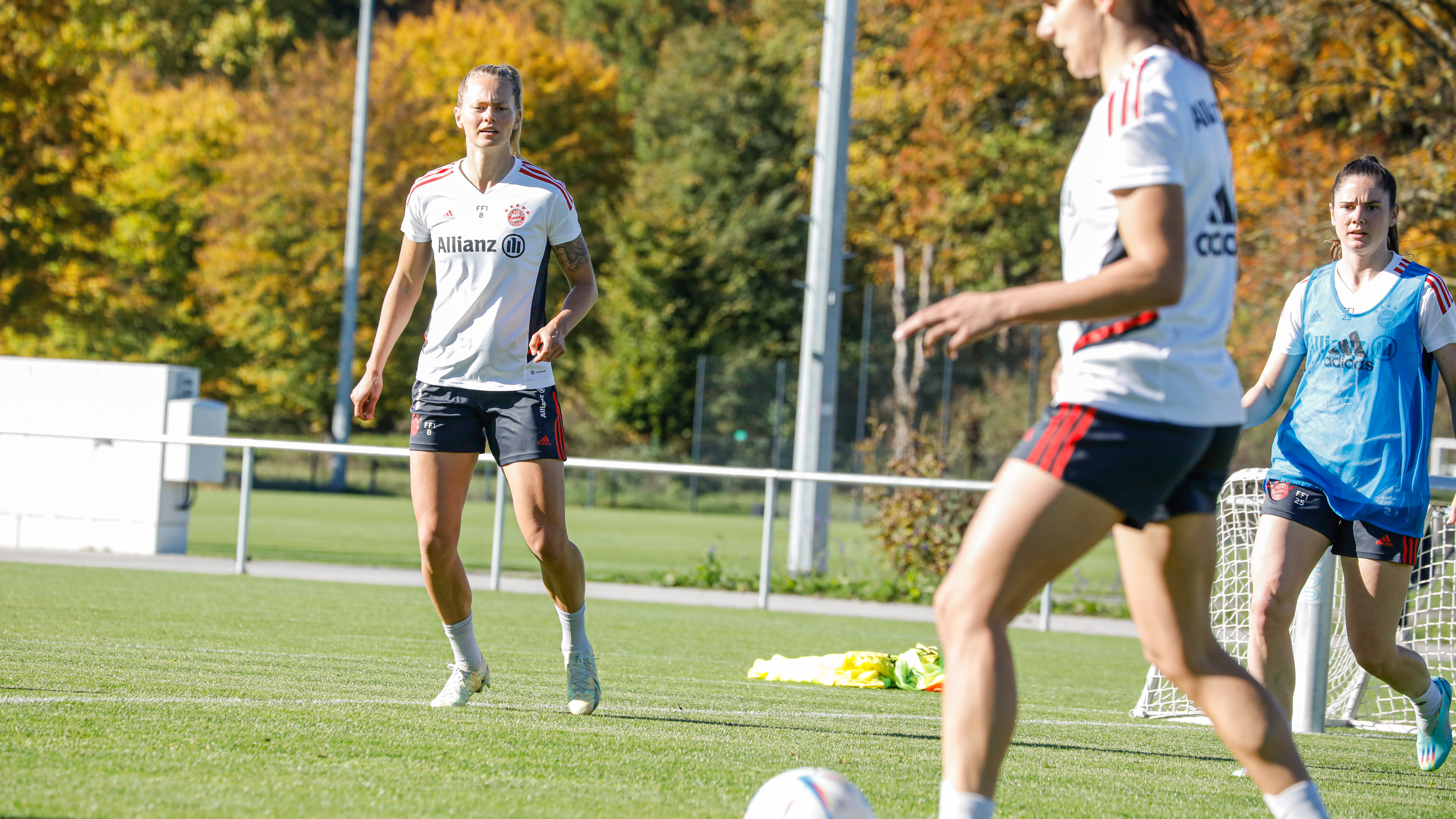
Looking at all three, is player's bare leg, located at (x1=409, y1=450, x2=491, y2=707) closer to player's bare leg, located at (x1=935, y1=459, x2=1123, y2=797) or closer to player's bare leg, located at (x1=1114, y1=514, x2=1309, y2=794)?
player's bare leg, located at (x1=935, y1=459, x2=1123, y2=797)

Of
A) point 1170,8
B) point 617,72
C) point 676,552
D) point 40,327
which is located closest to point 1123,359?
point 1170,8

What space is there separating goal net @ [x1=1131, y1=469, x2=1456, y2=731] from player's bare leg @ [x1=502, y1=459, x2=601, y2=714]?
2.82 metres

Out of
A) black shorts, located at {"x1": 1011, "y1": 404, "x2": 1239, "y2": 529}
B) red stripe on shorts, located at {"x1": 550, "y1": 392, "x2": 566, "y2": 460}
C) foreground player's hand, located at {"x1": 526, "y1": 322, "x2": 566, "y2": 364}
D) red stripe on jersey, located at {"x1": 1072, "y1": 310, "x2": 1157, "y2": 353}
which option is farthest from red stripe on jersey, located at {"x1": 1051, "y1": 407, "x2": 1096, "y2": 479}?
red stripe on shorts, located at {"x1": 550, "y1": 392, "x2": 566, "y2": 460}

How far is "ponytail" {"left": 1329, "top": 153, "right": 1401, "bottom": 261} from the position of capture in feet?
16.0

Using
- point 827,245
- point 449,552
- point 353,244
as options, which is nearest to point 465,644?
point 449,552

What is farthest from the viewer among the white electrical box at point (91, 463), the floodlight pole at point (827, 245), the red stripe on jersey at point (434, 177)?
the floodlight pole at point (827, 245)

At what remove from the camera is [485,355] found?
16.4 feet

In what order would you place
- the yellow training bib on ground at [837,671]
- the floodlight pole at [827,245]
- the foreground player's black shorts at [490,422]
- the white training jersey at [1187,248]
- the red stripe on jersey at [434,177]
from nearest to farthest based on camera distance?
the white training jersey at [1187,248]
the foreground player's black shorts at [490,422]
the red stripe on jersey at [434,177]
the yellow training bib on ground at [837,671]
the floodlight pole at [827,245]

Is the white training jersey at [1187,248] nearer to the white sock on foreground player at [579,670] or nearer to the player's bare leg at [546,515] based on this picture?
the player's bare leg at [546,515]

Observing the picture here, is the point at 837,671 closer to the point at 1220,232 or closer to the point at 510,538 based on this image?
the point at 1220,232

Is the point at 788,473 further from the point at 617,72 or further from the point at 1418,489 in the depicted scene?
the point at 617,72

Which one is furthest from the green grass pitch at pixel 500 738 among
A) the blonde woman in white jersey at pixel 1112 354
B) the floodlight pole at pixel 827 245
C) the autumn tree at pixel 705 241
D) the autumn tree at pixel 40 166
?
the autumn tree at pixel 705 241

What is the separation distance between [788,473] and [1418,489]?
699 cm

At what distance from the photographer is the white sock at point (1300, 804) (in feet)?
9.76
